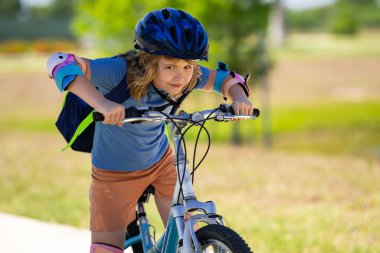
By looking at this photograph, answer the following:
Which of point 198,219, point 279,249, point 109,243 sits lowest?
point 279,249

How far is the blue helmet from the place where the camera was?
2893mm

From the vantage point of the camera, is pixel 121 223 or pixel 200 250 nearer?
pixel 200 250

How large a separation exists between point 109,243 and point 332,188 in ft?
16.4

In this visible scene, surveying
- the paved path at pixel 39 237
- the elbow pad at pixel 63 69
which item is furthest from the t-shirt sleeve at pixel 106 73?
the paved path at pixel 39 237

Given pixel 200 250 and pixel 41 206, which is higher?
pixel 200 250

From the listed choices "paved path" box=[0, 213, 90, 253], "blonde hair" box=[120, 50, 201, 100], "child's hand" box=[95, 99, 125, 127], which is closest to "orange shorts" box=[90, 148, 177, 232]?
"blonde hair" box=[120, 50, 201, 100]

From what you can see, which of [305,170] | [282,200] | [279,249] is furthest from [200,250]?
[305,170]

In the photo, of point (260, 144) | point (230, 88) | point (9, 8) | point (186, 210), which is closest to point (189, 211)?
point (186, 210)

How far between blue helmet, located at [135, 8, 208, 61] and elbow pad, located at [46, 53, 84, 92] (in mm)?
327

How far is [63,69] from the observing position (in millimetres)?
2938

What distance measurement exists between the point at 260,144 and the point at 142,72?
16904mm

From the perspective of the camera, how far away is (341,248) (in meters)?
5.07

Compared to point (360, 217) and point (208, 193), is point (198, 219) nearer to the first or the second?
point (360, 217)

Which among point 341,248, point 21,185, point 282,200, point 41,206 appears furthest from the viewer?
point 21,185
